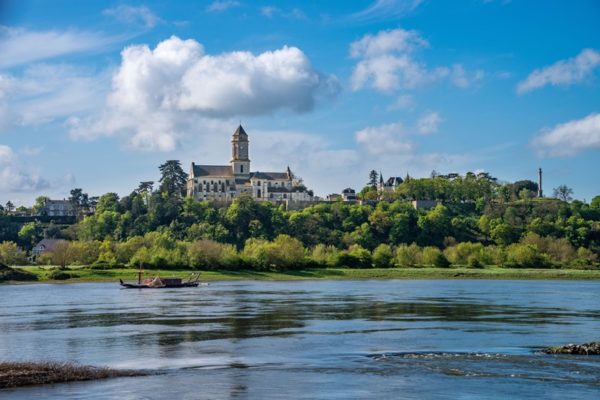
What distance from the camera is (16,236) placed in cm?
18662

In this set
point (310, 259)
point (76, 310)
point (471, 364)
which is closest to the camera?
point (471, 364)

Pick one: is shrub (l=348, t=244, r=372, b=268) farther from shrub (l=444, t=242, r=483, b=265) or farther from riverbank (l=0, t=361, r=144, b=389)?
riverbank (l=0, t=361, r=144, b=389)

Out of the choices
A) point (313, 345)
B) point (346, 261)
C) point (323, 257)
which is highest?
point (323, 257)

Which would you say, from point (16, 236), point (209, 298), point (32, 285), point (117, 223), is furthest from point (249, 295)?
point (16, 236)

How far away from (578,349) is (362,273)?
92726mm

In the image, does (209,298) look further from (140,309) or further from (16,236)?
(16,236)

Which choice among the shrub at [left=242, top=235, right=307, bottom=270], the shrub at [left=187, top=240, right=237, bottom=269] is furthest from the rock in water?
the shrub at [left=242, top=235, right=307, bottom=270]

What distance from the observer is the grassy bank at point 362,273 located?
393 ft

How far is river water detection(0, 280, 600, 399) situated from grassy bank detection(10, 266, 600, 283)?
133 ft

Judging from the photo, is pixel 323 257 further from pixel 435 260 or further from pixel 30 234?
pixel 30 234

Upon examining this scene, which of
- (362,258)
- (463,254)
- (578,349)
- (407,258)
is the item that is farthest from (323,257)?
(578,349)

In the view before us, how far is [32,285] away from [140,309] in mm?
42256

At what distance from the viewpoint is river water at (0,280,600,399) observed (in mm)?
31359

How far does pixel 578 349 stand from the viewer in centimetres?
3906
